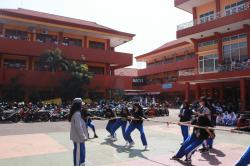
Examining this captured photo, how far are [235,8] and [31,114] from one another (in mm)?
18491

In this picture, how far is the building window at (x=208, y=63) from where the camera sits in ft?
92.1

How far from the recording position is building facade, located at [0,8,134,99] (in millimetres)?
28000

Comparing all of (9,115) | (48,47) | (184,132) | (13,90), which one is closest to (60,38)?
(48,47)

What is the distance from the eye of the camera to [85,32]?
3322 cm

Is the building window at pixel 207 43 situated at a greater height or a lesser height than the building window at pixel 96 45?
lesser

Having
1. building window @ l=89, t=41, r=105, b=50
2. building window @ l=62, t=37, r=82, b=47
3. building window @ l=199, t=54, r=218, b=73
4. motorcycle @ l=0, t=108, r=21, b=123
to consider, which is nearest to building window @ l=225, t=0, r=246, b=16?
building window @ l=199, t=54, r=218, b=73

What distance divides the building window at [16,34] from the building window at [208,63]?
17455 millimetres

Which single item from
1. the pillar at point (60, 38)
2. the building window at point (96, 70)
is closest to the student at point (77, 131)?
the pillar at point (60, 38)

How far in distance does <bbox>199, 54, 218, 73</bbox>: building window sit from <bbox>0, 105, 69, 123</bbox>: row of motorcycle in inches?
550

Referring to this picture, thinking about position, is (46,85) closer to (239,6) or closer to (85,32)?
(85,32)

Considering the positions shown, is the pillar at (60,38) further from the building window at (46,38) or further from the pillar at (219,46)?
the pillar at (219,46)

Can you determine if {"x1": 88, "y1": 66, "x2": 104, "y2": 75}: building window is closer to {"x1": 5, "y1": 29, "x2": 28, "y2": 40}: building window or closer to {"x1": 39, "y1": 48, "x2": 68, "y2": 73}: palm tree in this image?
{"x1": 39, "y1": 48, "x2": 68, "y2": 73}: palm tree

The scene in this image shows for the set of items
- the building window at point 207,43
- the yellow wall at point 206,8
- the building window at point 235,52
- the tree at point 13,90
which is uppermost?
the yellow wall at point 206,8

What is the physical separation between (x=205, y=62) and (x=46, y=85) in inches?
601
